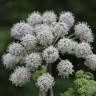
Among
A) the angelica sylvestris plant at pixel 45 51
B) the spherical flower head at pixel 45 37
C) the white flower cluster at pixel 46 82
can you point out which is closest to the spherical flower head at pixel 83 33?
the angelica sylvestris plant at pixel 45 51

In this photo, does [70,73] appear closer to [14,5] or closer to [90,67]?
[90,67]

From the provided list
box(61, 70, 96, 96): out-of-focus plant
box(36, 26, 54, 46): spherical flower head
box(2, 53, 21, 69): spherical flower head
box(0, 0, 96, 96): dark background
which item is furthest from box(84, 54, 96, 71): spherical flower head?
box(0, 0, 96, 96): dark background

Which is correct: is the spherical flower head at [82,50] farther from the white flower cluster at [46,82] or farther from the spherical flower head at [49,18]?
the spherical flower head at [49,18]

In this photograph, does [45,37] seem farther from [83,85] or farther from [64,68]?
[83,85]

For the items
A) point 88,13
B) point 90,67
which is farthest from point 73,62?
point 88,13

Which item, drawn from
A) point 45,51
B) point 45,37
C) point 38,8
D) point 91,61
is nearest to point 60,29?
point 45,37

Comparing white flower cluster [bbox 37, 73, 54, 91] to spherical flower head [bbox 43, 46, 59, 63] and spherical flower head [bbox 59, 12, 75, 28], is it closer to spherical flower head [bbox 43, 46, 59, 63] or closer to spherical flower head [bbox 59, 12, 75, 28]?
spherical flower head [bbox 43, 46, 59, 63]

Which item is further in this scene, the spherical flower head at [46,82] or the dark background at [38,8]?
the dark background at [38,8]
